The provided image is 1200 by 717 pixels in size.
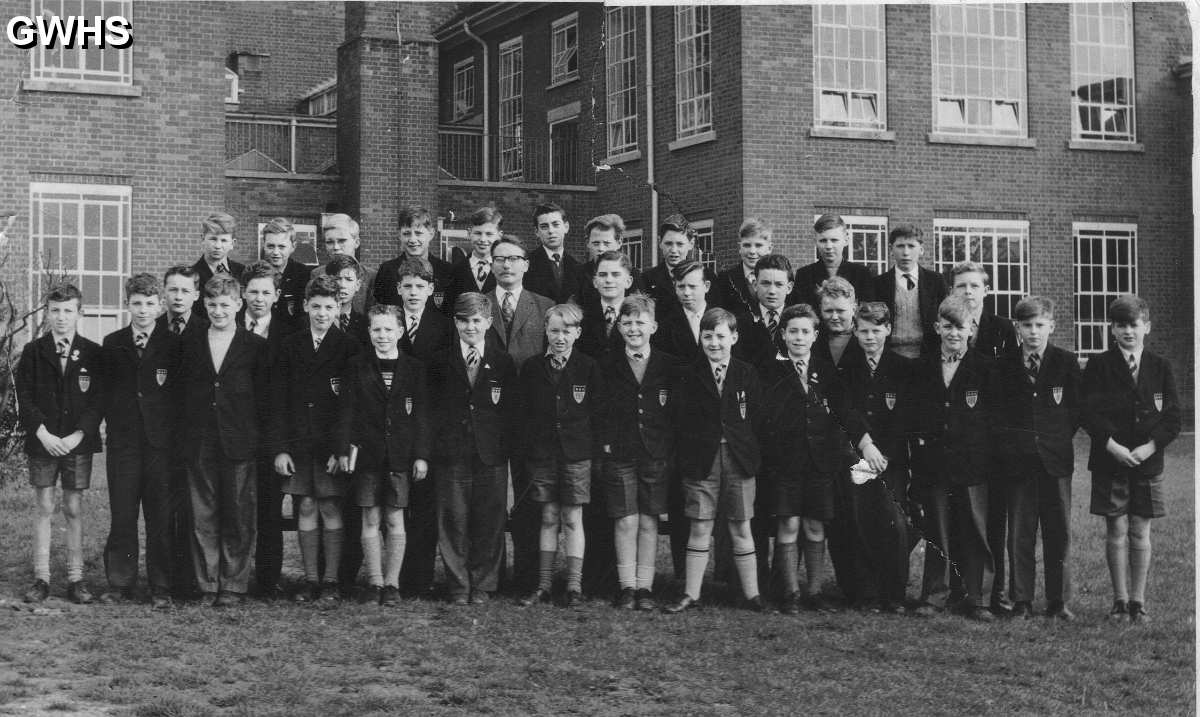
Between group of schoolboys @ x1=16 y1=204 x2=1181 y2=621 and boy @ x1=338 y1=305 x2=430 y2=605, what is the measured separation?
0.01m

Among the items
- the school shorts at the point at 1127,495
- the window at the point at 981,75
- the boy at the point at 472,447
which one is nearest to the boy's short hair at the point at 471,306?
the boy at the point at 472,447

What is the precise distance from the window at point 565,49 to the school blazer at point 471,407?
1654cm

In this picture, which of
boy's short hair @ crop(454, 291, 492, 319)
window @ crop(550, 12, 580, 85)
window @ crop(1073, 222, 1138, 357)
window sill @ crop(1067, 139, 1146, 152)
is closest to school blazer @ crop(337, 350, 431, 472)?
boy's short hair @ crop(454, 291, 492, 319)

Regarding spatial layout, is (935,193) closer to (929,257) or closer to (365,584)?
(929,257)

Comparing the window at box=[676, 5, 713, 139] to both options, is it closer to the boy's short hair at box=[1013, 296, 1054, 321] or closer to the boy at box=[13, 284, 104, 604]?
the boy's short hair at box=[1013, 296, 1054, 321]

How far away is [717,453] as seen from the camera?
24.2 feet

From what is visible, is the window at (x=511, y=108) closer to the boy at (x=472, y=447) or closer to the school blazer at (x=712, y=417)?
the boy at (x=472, y=447)

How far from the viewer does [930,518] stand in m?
7.49

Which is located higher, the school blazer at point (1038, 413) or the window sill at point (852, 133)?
the window sill at point (852, 133)

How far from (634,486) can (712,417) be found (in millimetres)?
550

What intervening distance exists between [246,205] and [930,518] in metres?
14.6

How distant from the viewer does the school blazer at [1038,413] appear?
7.27 meters

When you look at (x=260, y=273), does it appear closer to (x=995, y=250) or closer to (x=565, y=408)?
(x=565, y=408)

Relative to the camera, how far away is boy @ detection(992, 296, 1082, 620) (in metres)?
7.27
